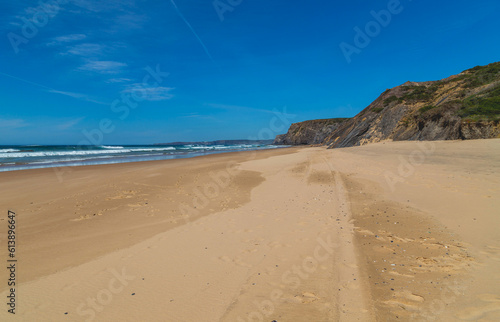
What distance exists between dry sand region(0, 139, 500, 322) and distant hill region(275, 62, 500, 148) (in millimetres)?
13221

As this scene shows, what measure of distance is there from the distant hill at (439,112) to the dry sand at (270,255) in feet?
43.4

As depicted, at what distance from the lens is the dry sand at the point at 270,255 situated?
3.32 m

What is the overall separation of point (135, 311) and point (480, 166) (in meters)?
14.7

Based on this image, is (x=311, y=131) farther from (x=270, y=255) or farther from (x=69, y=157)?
(x=270, y=255)

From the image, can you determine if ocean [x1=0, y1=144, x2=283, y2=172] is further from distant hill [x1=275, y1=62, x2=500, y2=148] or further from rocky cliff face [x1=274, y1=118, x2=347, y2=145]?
rocky cliff face [x1=274, y1=118, x2=347, y2=145]

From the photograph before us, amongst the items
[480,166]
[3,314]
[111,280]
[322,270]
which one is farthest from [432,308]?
[480,166]

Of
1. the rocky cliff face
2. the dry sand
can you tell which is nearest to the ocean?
the dry sand

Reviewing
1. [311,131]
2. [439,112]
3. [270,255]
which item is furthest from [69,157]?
[311,131]

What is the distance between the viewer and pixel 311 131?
102m

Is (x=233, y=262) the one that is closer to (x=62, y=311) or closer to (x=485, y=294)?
(x=62, y=311)

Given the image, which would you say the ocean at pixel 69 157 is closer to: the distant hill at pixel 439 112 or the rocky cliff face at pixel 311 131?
the distant hill at pixel 439 112

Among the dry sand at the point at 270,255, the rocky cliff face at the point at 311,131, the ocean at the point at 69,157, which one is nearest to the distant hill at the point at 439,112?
the dry sand at the point at 270,255

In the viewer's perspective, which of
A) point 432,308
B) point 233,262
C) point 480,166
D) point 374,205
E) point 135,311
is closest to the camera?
point 432,308

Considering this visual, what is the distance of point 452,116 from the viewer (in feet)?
73.6
